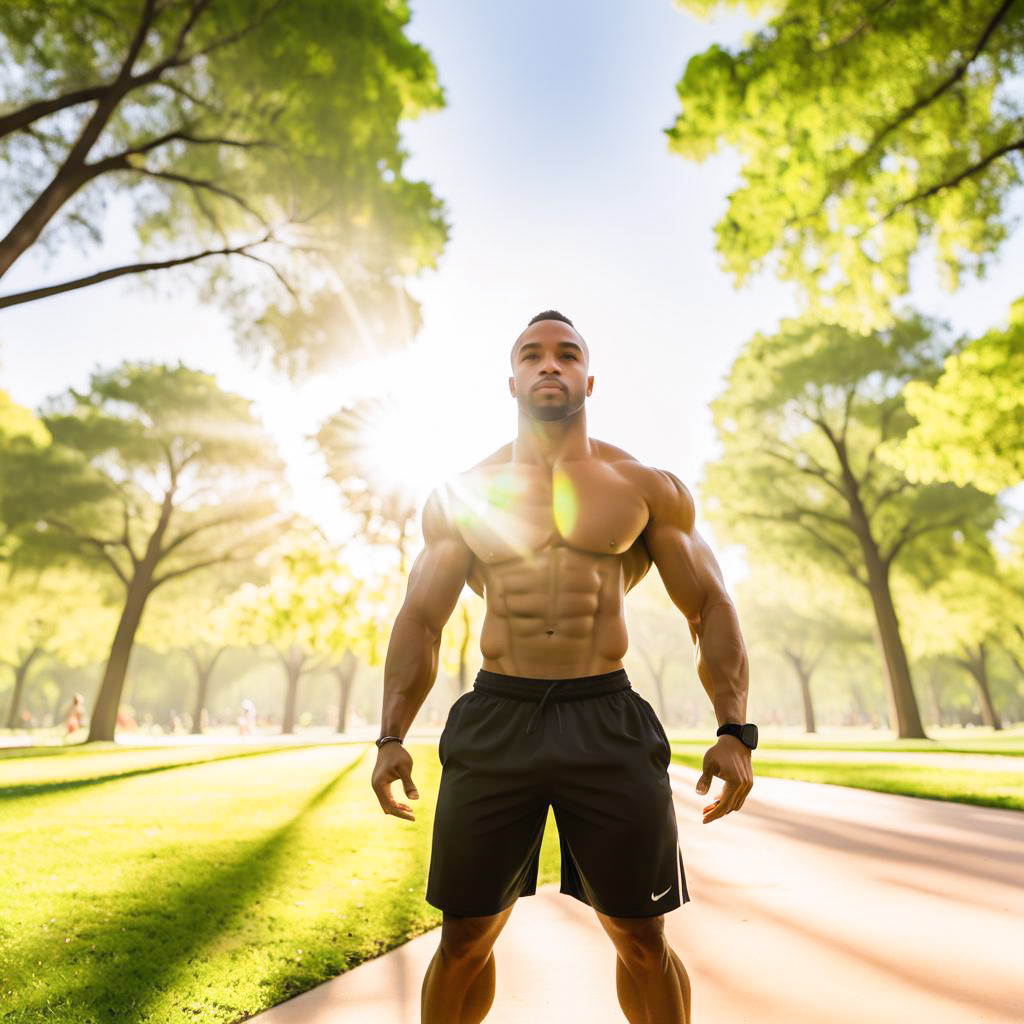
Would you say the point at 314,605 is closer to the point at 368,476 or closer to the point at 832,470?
the point at 368,476

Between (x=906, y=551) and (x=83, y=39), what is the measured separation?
2341 cm

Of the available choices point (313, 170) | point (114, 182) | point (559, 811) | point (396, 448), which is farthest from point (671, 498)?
point (396, 448)

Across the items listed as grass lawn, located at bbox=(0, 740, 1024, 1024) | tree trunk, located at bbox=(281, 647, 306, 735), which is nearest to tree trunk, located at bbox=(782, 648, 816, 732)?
tree trunk, located at bbox=(281, 647, 306, 735)

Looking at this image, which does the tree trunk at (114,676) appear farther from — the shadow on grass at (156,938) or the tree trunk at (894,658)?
the tree trunk at (894,658)

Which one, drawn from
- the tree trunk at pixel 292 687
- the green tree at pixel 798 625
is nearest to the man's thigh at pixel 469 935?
the green tree at pixel 798 625

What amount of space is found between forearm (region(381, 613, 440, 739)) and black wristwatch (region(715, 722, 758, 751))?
948mm

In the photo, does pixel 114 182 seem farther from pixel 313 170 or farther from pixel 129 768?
pixel 129 768

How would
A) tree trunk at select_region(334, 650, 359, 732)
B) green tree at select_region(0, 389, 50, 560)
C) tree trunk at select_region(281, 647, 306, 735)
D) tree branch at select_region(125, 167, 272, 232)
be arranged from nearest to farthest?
tree branch at select_region(125, 167, 272, 232) < green tree at select_region(0, 389, 50, 560) < tree trunk at select_region(334, 650, 359, 732) < tree trunk at select_region(281, 647, 306, 735)

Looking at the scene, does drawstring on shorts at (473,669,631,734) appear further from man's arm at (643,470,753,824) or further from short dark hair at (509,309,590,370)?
short dark hair at (509,309,590,370)

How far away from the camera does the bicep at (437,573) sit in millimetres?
2270

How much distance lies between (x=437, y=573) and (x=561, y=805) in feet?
2.83

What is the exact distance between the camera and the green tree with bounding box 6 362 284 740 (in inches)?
762

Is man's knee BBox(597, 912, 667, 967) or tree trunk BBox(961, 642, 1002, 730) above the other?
tree trunk BBox(961, 642, 1002, 730)

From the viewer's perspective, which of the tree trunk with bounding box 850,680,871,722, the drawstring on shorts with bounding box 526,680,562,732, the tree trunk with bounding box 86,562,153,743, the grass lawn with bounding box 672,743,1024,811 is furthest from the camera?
the tree trunk with bounding box 850,680,871,722
